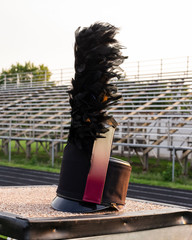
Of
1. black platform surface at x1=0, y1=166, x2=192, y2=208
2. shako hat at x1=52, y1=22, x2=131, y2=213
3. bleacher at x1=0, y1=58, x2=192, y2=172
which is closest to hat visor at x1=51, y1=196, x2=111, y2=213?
shako hat at x1=52, y1=22, x2=131, y2=213

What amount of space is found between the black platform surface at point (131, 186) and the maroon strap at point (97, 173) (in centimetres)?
622

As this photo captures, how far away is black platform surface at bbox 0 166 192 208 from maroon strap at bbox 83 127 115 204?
6221 millimetres

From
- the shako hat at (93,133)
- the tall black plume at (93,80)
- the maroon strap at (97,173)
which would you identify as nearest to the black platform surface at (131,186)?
the shako hat at (93,133)

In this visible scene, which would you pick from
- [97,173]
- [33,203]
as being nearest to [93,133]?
[97,173]

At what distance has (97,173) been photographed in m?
4.56

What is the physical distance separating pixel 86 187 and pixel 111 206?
40cm

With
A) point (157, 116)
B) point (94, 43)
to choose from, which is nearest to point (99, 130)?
point (94, 43)

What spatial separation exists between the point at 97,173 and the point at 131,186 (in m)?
9.09

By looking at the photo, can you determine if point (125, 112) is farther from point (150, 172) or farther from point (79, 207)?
point (79, 207)

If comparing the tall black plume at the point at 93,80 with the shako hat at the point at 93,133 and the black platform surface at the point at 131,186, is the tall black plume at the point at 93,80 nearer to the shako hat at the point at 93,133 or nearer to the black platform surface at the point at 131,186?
the shako hat at the point at 93,133

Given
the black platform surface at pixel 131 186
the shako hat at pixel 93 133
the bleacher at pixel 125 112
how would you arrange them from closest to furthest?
the shako hat at pixel 93 133 → the black platform surface at pixel 131 186 → the bleacher at pixel 125 112

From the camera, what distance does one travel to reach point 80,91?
15.5 ft

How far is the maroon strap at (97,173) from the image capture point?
453 cm

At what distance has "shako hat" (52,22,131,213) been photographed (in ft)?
15.0
